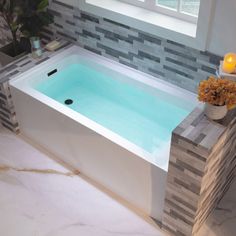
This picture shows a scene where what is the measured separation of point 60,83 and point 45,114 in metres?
0.57

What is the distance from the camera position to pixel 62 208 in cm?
293

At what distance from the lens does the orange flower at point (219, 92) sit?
2.22 m

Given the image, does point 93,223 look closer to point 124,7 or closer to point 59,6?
point 124,7

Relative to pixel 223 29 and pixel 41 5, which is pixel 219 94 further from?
pixel 41 5

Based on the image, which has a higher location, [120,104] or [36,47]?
[36,47]

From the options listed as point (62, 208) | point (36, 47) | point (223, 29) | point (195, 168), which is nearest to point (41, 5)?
point (36, 47)

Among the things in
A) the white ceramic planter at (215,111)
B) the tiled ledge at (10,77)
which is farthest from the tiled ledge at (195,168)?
the tiled ledge at (10,77)

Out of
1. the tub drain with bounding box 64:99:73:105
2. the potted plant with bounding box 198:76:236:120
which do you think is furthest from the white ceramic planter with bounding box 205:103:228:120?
the tub drain with bounding box 64:99:73:105

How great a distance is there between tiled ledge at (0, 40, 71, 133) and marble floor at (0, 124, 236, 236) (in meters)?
→ 0.38

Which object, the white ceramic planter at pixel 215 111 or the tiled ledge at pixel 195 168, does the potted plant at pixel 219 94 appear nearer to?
the white ceramic planter at pixel 215 111

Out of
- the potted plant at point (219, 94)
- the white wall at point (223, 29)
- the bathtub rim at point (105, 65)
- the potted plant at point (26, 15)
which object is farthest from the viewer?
the potted plant at point (26, 15)

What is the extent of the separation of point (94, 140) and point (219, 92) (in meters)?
1.01

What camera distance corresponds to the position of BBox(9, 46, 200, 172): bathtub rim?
8.74 ft

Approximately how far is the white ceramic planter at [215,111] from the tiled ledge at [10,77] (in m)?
1.69
